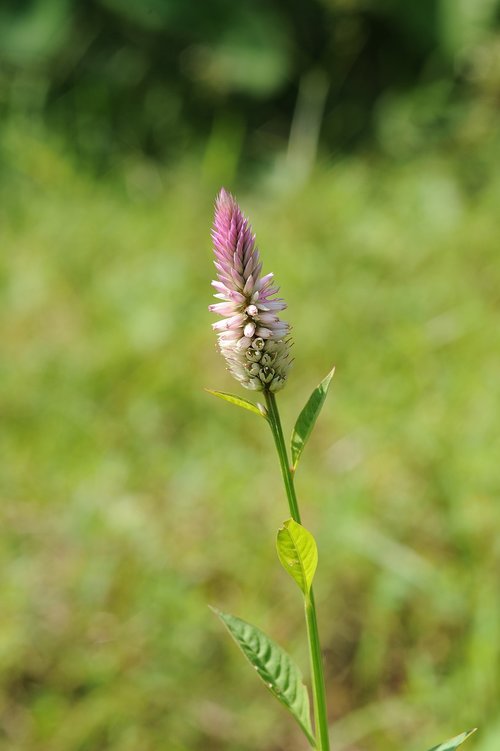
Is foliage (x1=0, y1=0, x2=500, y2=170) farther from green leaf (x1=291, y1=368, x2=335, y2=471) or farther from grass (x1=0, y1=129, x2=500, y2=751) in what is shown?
green leaf (x1=291, y1=368, x2=335, y2=471)

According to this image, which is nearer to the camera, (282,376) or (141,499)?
(282,376)

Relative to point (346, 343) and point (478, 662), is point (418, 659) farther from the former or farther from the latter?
point (346, 343)

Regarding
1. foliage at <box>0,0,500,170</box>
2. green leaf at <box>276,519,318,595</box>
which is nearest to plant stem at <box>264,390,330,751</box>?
green leaf at <box>276,519,318,595</box>

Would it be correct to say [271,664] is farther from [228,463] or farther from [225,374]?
[225,374]

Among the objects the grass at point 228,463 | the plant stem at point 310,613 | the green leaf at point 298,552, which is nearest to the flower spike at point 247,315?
the plant stem at point 310,613

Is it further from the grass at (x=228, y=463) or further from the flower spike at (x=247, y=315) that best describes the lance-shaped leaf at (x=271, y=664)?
the grass at (x=228, y=463)

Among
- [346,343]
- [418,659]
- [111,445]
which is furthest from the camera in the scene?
[346,343]

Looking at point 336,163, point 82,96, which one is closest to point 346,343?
point 336,163
